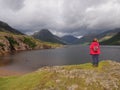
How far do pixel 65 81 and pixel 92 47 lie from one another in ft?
22.1

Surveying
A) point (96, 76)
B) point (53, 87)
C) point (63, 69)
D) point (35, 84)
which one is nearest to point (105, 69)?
point (96, 76)

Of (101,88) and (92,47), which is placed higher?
(92,47)

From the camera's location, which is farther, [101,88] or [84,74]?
[84,74]

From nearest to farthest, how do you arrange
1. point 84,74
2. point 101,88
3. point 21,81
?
point 101,88, point 84,74, point 21,81

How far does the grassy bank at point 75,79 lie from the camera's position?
24844 millimetres

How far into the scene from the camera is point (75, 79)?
25.6 meters

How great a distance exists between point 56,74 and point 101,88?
21.4 feet

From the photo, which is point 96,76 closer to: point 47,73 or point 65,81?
point 65,81

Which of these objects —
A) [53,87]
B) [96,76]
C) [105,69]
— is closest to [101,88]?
[96,76]

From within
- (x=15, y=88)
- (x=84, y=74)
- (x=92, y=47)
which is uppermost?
(x=92, y=47)

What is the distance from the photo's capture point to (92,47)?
28281mm

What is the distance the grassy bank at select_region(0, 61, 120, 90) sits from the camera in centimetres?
2484

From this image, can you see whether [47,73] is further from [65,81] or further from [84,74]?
[84,74]

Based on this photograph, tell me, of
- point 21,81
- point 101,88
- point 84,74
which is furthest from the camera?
point 21,81
